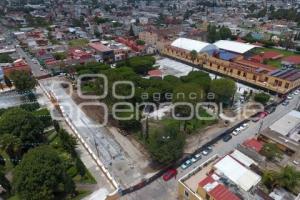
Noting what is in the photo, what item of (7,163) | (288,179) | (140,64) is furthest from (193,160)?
(140,64)

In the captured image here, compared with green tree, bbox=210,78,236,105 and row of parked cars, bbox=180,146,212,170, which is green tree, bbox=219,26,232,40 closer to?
green tree, bbox=210,78,236,105

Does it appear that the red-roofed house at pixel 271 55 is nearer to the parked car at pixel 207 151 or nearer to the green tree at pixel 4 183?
the parked car at pixel 207 151

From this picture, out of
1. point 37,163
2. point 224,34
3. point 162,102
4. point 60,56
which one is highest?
point 224,34

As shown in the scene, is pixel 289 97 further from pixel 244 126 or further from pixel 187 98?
pixel 187 98

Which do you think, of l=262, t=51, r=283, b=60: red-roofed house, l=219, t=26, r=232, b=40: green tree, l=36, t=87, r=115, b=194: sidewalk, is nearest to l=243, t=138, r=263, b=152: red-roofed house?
l=36, t=87, r=115, b=194: sidewalk

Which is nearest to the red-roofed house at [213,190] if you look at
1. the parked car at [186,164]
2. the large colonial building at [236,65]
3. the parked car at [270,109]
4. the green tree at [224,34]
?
the parked car at [186,164]
